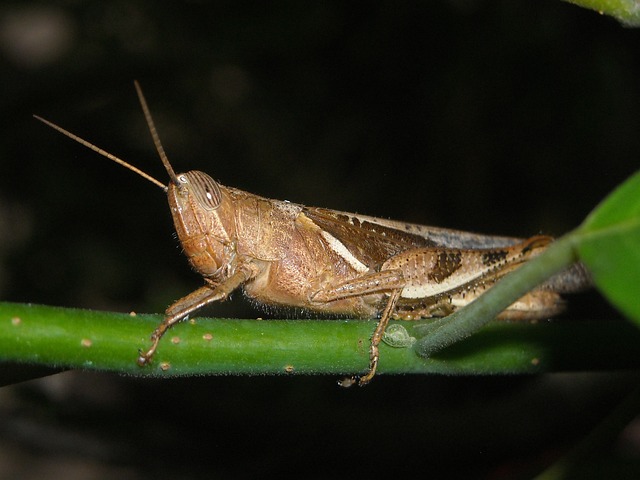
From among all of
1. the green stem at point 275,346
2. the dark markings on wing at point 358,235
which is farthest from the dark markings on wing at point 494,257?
the green stem at point 275,346

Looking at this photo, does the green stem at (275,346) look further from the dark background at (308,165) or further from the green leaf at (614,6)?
the dark background at (308,165)

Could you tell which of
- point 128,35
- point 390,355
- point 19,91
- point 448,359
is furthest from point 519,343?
point 128,35

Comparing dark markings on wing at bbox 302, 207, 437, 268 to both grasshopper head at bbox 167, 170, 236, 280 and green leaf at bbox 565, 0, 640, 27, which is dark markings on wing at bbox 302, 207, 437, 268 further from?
green leaf at bbox 565, 0, 640, 27

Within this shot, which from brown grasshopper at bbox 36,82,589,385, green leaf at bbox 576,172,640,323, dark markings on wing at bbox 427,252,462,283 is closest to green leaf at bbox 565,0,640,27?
green leaf at bbox 576,172,640,323

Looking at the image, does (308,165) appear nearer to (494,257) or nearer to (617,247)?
A: (494,257)

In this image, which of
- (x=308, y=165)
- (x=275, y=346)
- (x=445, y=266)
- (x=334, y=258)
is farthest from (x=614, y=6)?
(x=308, y=165)

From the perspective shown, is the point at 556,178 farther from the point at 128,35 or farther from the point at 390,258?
the point at 128,35

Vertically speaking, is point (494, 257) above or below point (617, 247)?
above

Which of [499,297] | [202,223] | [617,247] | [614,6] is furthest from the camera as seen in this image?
[202,223]
